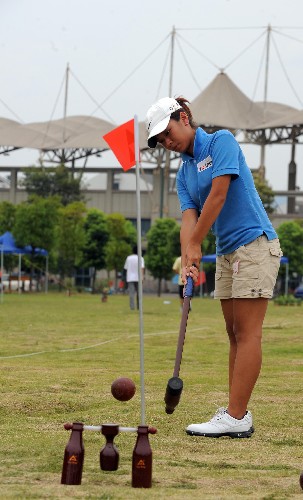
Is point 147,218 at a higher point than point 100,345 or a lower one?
higher

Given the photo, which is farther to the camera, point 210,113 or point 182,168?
point 210,113

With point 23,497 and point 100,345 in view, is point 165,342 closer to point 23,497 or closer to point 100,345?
point 100,345

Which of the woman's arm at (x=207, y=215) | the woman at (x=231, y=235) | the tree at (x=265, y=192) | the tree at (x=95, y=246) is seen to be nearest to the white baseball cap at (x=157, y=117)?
the woman at (x=231, y=235)

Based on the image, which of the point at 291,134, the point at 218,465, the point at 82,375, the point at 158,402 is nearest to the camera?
the point at 218,465

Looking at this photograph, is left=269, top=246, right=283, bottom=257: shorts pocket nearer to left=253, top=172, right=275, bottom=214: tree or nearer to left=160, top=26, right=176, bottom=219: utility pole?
left=253, top=172, right=275, bottom=214: tree

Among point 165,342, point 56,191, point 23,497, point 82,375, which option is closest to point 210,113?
point 56,191

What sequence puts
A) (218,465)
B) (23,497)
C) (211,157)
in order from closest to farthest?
1. (23,497)
2. (218,465)
3. (211,157)

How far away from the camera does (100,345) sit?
13516 mm

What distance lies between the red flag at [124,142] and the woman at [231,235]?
33cm

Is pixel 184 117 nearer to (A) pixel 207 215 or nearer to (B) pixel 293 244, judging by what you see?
(A) pixel 207 215

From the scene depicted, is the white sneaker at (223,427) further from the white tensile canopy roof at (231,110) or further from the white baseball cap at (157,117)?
the white tensile canopy roof at (231,110)

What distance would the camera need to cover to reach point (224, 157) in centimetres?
593

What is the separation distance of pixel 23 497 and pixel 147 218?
8089cm

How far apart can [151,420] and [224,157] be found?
5.07 feet
